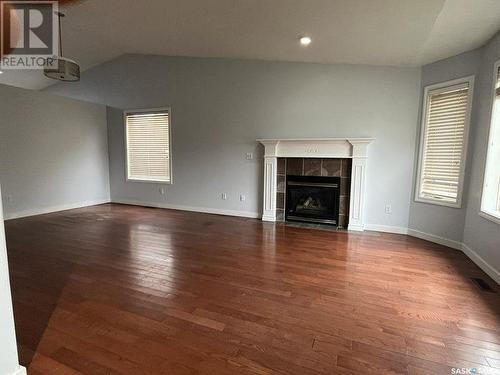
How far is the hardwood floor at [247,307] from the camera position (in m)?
1.53

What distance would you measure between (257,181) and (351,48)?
2595 millimetres

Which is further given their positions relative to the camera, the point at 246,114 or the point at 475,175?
the point at 246,114

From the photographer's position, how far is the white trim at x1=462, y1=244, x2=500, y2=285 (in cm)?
259

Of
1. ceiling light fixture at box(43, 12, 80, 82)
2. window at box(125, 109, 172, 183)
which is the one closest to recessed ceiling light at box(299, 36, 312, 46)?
ceiling light fixture at box(43, 12, 80, 82)

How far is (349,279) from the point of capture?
2561 mm

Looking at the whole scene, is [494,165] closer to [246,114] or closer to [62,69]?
[246,114]

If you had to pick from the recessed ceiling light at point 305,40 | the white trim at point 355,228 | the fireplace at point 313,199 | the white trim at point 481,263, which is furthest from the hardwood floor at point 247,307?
the recessed ceiling light at point 305,40

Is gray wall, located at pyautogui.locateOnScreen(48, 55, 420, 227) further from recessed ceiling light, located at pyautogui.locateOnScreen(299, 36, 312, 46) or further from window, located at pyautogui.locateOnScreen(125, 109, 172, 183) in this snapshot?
recessed ceiling light, located at pyautogui.locateOnScreen(299, 36, 312, 46)

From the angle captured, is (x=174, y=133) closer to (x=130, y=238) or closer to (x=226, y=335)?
(x=130, y=238)

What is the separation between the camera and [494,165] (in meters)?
2.87

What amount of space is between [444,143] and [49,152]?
6.83 meters

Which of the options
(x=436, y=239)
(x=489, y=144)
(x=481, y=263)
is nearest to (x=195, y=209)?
(x=436, y=239)

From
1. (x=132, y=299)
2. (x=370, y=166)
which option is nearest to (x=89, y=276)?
(x=132, y=299)

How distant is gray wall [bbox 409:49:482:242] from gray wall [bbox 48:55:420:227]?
13cm
